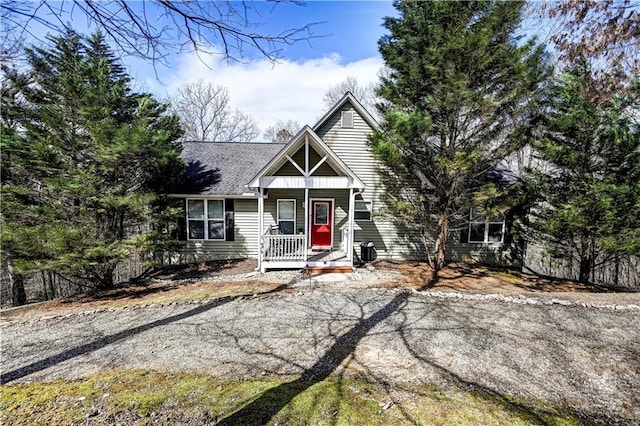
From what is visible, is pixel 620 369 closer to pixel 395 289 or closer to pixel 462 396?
pixel 462 396

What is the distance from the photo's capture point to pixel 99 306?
8.05 m

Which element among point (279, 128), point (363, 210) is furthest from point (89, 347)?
point (279, 128)

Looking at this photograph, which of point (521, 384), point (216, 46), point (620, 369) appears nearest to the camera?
point (216, 46)

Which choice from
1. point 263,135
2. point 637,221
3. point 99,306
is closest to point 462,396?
point 99,306

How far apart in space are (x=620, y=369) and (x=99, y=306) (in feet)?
37.2

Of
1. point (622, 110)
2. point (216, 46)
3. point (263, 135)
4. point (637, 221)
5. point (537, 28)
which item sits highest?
point (263, 135)

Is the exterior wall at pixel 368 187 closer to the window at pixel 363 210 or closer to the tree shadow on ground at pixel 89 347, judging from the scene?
the window at pixel 363 210

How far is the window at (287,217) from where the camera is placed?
486 inches

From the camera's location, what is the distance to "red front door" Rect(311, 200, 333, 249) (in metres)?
12.3

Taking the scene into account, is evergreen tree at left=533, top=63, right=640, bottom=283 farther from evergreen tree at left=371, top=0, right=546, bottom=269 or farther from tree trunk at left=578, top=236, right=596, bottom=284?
evergreen tree at left=371, top=0, right=546, bottom=269

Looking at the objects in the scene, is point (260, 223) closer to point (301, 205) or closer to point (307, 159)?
point (301, 205)

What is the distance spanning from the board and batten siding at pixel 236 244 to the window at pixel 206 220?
27 centimetres

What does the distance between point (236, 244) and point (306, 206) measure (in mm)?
4444

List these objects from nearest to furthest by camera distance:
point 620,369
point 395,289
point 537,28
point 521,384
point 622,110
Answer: point 521,384
point 620,369
point 395,289
point 622,110
point 537,28
